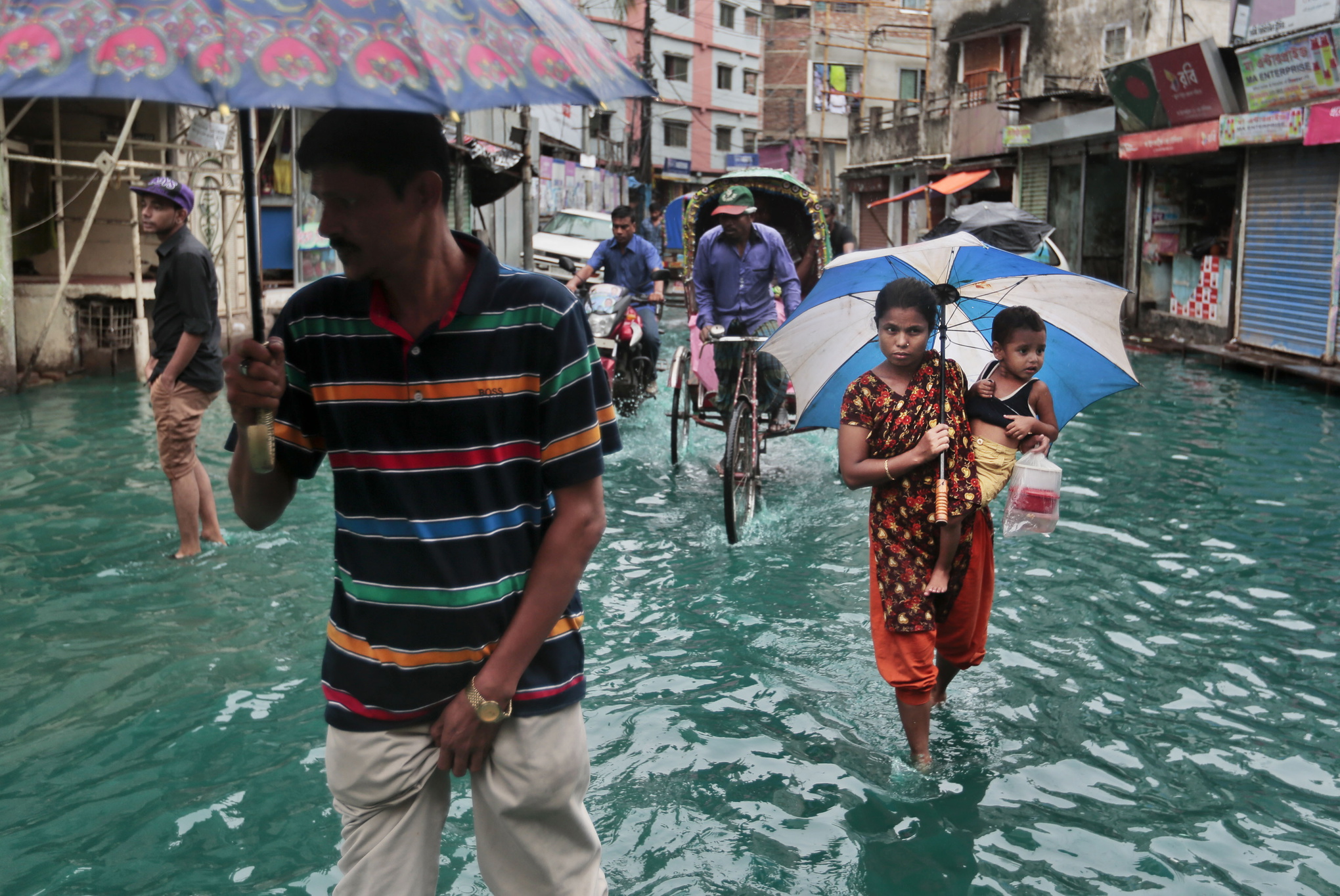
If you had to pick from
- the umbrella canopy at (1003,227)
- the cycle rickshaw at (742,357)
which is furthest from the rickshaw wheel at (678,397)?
the umbrella canopy at (1003,227)

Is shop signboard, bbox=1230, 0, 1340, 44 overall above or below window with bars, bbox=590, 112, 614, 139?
below

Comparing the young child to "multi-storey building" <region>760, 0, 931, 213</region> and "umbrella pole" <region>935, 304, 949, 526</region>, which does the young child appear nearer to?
"umbrella pole" <region>935, 304, 949, 526</region>

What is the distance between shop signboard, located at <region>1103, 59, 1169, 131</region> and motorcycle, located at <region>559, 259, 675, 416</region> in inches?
433

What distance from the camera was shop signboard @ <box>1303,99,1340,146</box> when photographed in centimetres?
1332

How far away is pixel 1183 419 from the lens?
435 inches

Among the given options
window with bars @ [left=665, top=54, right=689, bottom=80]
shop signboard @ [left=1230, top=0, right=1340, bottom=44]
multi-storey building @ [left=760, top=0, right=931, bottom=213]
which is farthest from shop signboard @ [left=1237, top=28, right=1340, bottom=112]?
window with bars @ [left=665, top=54, right=689, bottom=80]

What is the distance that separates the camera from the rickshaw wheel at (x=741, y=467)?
267 inches

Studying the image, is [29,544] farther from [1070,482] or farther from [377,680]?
[1070,482]

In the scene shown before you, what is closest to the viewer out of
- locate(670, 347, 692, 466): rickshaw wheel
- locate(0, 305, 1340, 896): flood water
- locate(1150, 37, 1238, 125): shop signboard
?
locate(0, 305, 1340, 896): flood water

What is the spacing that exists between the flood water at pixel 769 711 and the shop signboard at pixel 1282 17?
8374 mm

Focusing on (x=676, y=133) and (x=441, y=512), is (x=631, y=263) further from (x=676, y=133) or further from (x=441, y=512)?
(x=676, y=133)

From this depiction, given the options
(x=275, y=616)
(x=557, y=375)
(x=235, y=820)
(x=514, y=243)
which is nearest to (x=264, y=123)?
(x=514, y=243)

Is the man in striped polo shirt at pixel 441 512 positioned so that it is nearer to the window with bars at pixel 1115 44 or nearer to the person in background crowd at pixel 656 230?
the person in background crowd at pixel 656 230

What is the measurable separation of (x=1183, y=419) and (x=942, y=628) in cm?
814
